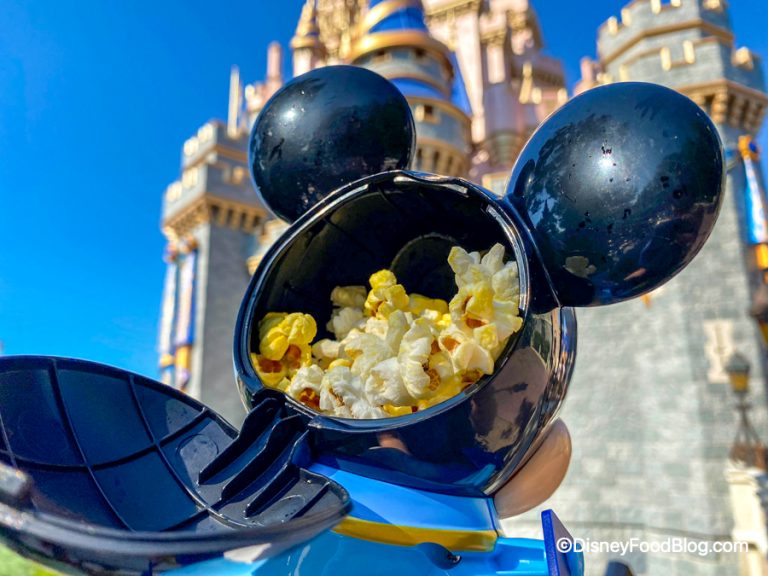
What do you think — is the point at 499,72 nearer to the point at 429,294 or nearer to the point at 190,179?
the point at 190,179

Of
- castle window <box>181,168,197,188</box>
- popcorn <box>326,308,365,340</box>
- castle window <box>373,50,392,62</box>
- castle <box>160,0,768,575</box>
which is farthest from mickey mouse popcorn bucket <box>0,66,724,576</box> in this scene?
castle window <box>181,168,197,188</box>

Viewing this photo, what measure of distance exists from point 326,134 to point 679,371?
216 inches

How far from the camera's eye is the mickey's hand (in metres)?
1.29

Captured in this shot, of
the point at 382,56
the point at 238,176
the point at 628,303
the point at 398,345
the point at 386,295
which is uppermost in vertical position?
the point at 382,56

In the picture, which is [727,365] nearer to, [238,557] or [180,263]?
[238,557]

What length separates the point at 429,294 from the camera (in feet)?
4.58

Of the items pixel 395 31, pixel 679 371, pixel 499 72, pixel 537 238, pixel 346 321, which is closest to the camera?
pixel 537 238

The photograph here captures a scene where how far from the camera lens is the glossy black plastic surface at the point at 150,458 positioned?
34.0 inches

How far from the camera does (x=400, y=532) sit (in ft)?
3.21

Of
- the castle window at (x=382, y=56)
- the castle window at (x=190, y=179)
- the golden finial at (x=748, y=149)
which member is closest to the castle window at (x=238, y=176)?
the castle window at (x=190, y=179)

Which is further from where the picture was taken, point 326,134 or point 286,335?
point 326,134

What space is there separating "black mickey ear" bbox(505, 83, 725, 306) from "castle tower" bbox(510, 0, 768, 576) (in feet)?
16.1

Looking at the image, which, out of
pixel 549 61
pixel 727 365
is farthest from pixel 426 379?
pixel 549 61

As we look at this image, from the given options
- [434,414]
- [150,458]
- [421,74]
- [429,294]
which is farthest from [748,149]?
[150,458]
